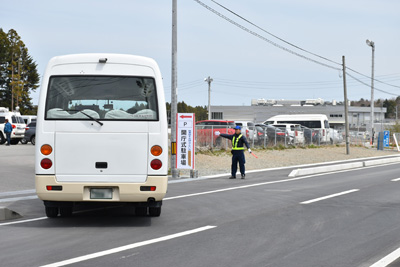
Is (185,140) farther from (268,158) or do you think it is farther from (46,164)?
(268,158)

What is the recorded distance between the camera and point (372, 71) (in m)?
48.8

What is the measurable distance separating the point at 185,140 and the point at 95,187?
34.9ft

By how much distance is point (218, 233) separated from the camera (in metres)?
8.60

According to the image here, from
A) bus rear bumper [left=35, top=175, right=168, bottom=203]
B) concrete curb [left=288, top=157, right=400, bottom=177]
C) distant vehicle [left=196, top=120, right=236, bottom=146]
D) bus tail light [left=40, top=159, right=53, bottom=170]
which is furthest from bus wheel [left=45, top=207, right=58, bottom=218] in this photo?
distant vehicle [left=196, top=120, right=236, bottom=146]

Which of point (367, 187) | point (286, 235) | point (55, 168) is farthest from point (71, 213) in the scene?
point (367, 187)

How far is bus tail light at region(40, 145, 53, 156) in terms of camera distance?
894 centimetres

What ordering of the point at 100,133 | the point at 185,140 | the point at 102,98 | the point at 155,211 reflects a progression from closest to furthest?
the point at 100,133
the point at 102,98
the point at 155,211
the point at 185,140

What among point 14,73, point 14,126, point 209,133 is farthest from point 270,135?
point 14,73

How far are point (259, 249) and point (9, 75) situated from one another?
75.0 meters

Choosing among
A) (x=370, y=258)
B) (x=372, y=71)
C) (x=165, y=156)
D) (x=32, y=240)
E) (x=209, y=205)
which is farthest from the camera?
(x=372, y=71)

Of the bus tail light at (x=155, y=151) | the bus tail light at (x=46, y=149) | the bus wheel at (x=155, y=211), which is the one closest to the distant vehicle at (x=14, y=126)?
the bus wheel at (x=155, y=211)

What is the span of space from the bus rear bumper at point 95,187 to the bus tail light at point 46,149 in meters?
0.36

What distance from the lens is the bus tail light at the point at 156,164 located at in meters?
9.08

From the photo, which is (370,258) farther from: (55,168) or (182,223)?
(55,168)
